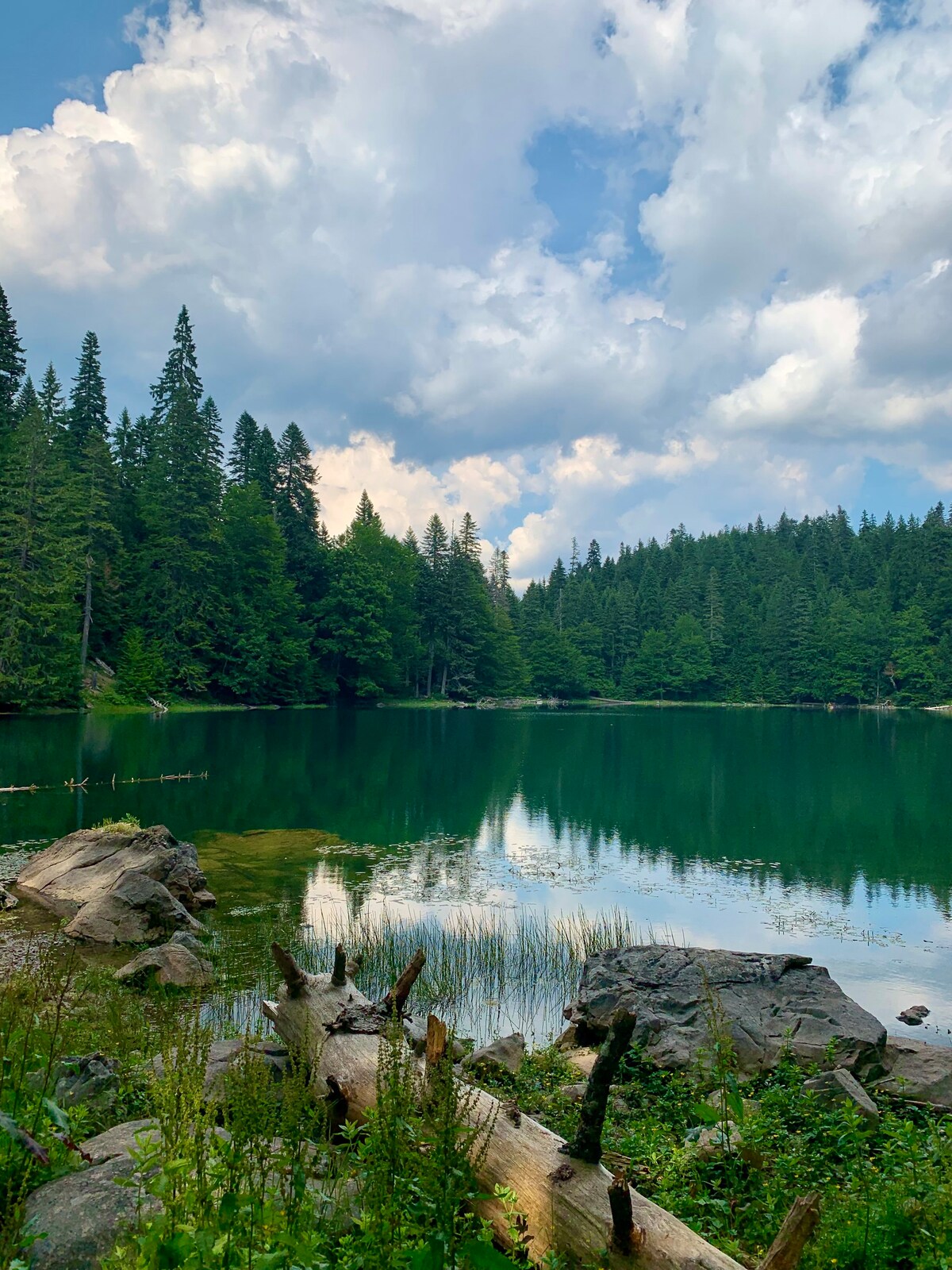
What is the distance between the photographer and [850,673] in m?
108

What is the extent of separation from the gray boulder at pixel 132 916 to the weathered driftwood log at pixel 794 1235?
12.0 meters

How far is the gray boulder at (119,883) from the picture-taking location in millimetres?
13805

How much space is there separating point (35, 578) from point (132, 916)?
135ft

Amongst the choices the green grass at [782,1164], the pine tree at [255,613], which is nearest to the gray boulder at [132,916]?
the green grass at [782,1164]

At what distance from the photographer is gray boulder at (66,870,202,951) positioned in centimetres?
1359

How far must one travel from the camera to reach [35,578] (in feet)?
161

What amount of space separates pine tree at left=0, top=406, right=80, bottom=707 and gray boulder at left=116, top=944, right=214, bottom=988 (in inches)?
1576

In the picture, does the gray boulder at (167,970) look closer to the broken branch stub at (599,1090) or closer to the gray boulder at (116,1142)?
the gray boulder at (116,1142)

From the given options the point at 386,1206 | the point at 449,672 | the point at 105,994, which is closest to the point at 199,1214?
the point at 386,1206

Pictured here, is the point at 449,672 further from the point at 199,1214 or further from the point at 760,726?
the point at 199,1214

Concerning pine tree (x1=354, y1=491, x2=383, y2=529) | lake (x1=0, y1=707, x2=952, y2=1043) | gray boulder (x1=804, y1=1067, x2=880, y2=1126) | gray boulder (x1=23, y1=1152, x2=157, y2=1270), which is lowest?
lake (x1=0, y1=707, x2=952, y2=1043)

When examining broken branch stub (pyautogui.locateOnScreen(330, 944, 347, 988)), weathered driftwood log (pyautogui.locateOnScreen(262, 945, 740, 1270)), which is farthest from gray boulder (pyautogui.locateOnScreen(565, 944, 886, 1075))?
weathered driftwood log (pyautogui.locateOnScreen(262, 945, 740, 1270))

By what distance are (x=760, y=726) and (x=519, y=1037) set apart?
67427mm

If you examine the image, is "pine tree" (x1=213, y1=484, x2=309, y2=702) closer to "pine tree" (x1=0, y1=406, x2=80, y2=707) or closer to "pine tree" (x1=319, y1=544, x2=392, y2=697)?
"pine tree" (x1=319, y1=544, x2=392, y2=697)
